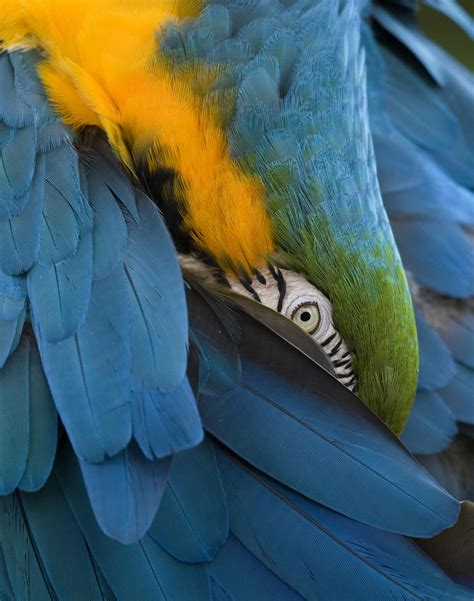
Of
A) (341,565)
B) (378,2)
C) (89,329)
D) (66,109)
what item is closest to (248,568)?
(341,565)

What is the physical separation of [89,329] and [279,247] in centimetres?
31

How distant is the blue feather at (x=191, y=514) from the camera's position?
120cm

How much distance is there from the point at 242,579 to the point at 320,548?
0.11 meters

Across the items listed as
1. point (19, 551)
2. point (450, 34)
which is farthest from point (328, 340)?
point (450, 34)

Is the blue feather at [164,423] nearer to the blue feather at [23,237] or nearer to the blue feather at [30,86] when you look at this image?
the blue feather at [23,237]

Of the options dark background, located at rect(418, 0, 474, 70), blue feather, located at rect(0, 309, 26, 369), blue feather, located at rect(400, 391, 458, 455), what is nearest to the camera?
blue feather, located at rect(0, 309, 26, 369)

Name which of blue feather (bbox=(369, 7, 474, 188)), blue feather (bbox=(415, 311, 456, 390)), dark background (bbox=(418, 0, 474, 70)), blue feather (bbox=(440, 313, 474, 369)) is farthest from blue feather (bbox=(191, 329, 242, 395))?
dark background (bbox=(418, 0, 474, 70))

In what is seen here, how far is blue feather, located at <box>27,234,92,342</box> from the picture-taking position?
1.19 meters

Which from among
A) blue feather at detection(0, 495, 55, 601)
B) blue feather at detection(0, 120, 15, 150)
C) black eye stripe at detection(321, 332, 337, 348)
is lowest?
blue feather at detection(0, 495, 55, 601)

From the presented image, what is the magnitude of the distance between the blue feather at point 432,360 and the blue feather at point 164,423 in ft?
1.93

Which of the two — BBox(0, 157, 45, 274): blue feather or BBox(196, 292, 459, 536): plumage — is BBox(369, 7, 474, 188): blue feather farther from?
BBox(0, 157, 45, 274): blue feather

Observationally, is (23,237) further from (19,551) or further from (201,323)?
(19,551)

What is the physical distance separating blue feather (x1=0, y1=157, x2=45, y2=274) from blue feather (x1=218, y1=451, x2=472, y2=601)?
36 centimetres

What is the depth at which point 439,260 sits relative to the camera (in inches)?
70.0
